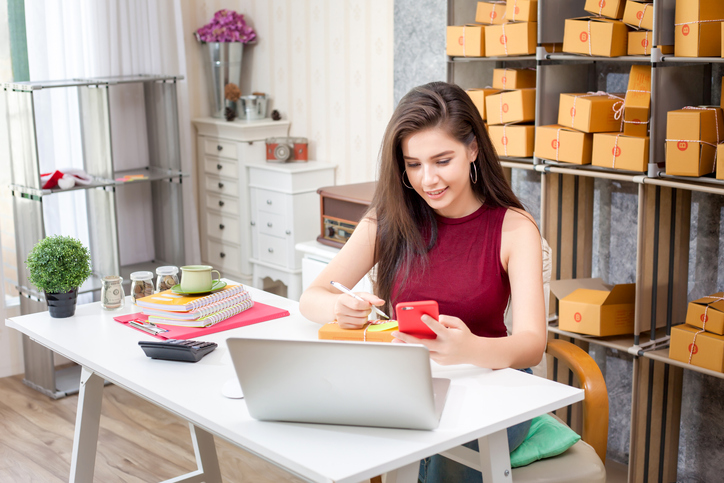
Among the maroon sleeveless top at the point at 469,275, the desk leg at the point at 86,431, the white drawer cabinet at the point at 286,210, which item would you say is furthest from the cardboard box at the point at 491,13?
the desk leg at the point at 86,431

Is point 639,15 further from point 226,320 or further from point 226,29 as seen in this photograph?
point 226,29

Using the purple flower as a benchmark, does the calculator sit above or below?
below

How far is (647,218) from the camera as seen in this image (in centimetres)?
244

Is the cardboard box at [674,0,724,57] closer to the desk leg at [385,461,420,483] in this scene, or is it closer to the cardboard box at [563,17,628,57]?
the cardboard box at [563,17,628,57]

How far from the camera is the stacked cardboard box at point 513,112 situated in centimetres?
273

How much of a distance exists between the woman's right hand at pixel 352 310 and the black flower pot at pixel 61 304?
2.56 feet

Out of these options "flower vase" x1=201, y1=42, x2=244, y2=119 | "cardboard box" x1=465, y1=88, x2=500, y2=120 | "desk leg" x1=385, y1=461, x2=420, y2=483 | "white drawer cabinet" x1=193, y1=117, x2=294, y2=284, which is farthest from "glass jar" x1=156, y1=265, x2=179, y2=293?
"flower vase" x1=201, y1=42, x2=244, y2=119

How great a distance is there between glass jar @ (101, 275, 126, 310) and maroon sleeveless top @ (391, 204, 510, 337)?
2.46ft

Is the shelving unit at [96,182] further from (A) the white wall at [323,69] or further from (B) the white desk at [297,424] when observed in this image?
(B) the white desk at [297,424]

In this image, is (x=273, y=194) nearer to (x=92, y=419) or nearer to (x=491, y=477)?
(x=92, y=419)

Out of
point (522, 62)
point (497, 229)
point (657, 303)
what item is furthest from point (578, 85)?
point (497, 229)

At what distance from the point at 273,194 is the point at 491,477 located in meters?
2.78

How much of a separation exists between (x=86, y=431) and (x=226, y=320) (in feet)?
1.72

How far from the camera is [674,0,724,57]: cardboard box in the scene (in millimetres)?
2195
